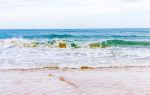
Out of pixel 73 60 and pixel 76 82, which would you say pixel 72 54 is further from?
pixel 76 82

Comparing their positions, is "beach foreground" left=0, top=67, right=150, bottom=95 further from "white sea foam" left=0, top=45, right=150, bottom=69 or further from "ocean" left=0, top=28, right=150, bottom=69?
"ocean" left=0, top=28, right=150, bottom=69

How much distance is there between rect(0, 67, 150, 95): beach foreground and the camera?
1002cm

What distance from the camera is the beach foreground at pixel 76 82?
394 inches

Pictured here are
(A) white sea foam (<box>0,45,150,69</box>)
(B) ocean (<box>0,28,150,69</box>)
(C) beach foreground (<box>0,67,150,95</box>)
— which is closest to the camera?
(C) beach foreground (<box>0,67,150,95</box>)

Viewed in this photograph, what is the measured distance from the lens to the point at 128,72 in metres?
13.9

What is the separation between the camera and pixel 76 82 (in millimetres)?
11570

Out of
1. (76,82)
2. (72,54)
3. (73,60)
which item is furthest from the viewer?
(72,54)

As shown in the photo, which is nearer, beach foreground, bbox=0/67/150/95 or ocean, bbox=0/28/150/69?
beach foreground, bbox=0/67/150/95

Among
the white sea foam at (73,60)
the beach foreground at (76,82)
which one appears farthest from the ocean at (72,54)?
the beach foreground at (76,82)

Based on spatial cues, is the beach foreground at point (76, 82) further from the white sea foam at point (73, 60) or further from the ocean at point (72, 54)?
the ocean at point (72, 54)


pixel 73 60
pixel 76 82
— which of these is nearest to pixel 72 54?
pixel 73 60

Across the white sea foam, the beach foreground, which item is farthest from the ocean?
the beach foreground

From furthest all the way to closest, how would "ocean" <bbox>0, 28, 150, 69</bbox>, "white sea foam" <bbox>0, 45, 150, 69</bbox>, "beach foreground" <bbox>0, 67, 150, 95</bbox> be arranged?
"ocean" <bbox>0, 28, 150, 69</bbox>
"white sea foam" <bbox>0, 45, 150, 69</bbox>
"beach foreground" <bbox>0, 67, 150, 95</bbox>

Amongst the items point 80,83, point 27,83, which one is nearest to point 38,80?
point 27,83
